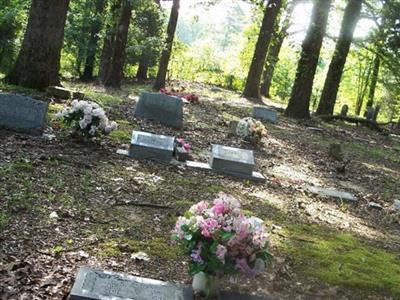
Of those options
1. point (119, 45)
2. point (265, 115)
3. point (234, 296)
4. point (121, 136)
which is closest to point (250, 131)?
point (121, 136)

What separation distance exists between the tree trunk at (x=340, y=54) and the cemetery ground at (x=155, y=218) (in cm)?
1003

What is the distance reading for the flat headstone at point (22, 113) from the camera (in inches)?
298

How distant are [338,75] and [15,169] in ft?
53.2

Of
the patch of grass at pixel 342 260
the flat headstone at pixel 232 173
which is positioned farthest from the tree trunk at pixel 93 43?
the patch of grass at pixel 342 260

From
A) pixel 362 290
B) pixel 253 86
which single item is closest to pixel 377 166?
pixel 362 290

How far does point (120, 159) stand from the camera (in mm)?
7738

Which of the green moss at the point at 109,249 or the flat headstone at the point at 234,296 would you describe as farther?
the green moss at the point at 109,249

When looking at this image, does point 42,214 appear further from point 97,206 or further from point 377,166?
point 377,166

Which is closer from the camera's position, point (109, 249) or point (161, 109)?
point (109, 249)

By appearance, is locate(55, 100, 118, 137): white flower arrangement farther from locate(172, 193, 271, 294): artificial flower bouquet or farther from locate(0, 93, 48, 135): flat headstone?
locate(172, 193, 271, 294): artificial flower bouquet

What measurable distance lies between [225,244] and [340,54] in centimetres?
1708

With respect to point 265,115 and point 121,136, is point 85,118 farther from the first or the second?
point 265,115

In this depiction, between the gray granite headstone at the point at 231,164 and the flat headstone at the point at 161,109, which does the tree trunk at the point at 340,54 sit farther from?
the gray granite headstone at the point at 231,164

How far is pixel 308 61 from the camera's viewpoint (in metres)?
16.7
